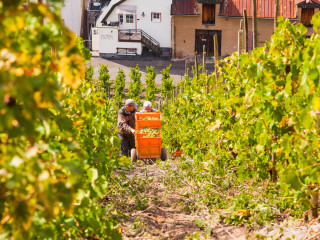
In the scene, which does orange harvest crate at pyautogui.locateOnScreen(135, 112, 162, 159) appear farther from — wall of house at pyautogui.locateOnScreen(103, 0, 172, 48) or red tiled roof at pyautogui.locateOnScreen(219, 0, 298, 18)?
wall of house at pyautogui.locateOnScreen(103, 0, 172, 48)

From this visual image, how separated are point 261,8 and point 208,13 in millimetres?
4421

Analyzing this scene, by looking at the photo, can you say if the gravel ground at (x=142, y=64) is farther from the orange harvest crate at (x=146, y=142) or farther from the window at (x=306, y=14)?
the orange harvest crate at (x=146, y=142)

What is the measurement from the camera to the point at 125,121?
10.2 metres

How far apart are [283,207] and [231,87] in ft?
6.28

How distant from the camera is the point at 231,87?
6473 mm

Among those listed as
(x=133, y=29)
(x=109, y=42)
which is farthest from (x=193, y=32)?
(x=109, y=42)

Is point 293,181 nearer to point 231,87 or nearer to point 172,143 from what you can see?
point 231,87

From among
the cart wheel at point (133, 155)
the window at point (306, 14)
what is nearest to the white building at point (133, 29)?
the window at point (306, 14)

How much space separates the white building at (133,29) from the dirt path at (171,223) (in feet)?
108

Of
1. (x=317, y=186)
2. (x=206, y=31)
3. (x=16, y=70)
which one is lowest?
(x=317, y=186)

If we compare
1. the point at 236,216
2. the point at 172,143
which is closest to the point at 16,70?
the point at 236,216

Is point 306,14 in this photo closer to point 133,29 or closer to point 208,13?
point 208,13

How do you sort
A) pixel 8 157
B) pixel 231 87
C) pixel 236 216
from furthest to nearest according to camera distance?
pixel 231 87 → pixel 236 216 → pixel 8 157

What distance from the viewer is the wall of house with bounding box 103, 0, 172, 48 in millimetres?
39500
